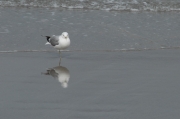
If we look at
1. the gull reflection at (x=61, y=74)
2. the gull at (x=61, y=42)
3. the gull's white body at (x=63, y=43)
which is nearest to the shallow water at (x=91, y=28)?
the gull at (x=61, y=42)

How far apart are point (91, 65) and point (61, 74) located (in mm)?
863

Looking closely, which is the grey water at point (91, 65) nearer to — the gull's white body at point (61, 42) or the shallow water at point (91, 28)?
the shallow water at point (91, 28)

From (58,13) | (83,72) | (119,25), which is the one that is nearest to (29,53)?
(83,72)

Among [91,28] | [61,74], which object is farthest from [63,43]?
[91,28]

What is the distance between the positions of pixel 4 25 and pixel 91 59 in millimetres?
4012

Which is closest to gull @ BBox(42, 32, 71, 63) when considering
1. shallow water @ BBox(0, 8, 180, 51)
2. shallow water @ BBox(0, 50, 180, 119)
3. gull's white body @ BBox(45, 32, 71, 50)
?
gull's white body @ BBox(45, 32, 71, 50)

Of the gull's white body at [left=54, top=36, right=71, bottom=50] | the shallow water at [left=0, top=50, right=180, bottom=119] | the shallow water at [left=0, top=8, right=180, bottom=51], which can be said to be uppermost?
the shallow water at [left=0, top=8, right=180, bottom=51]

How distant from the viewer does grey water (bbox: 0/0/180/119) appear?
660 centimetres

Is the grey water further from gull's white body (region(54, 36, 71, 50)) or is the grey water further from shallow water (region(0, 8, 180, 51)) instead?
gull's white body (region(54, 36, 71, 50))

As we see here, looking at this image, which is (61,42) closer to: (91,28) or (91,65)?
(91,65)

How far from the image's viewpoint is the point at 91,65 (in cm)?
912

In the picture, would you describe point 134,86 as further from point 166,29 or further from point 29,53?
point 166,29

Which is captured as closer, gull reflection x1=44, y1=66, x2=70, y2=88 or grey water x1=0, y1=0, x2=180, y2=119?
grey water x1=0, y1=0, x2=180, y2=119

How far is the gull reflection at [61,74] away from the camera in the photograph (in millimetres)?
7923
